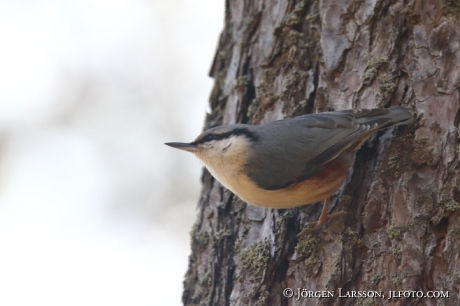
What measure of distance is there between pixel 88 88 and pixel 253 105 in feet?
8.67

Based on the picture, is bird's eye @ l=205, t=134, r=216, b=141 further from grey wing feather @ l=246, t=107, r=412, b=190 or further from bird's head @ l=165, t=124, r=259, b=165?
grey wing feather @ l=246, t=107, r=412, b=190

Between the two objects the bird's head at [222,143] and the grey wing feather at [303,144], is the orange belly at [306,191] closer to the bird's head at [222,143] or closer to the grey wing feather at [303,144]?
the grey wing feather at [303,144]

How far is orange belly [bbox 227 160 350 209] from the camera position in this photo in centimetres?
261

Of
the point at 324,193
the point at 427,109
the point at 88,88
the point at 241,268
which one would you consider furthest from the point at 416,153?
the point at 88,88

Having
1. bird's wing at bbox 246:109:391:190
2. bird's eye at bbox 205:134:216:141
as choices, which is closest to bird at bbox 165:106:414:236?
bird's wing at bbox 246:109:391:190

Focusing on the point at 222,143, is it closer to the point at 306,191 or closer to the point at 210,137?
the point at 210,137

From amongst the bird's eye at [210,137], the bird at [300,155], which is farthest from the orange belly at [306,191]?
the bird's eye at [210,137]

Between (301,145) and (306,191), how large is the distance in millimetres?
254

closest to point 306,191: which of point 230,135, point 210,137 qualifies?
point 230,135

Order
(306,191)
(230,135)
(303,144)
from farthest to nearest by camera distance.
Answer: (230,135) → (303,144) → (306,191)

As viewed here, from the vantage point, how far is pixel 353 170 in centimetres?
271

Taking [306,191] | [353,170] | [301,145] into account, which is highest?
[301,145]

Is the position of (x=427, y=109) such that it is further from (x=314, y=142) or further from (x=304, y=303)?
(x=304, y=303)

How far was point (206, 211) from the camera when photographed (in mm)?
3125
